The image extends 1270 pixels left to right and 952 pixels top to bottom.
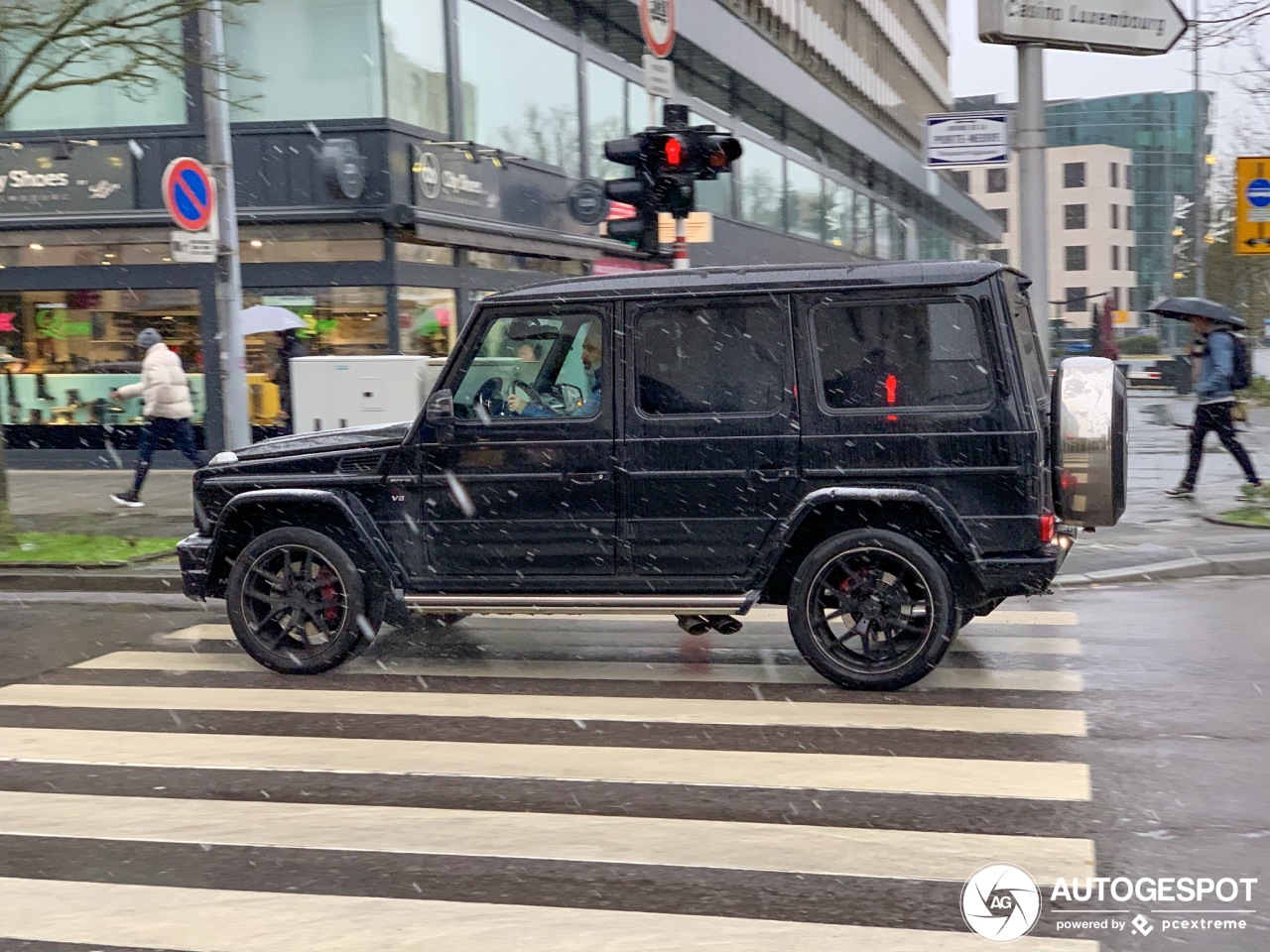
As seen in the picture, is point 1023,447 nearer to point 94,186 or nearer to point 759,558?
point 759,558

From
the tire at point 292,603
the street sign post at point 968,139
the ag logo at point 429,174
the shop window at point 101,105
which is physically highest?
the shop window at point 101,105

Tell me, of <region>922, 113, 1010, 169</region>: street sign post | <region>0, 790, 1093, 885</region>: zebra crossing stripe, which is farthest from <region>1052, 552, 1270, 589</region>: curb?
<region>0, 790, 1093, 885</region>: zebra crossing stripe

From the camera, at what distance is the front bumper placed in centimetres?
767

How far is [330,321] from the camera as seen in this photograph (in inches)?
744

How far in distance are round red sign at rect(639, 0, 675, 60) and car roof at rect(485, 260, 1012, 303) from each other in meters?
4.15

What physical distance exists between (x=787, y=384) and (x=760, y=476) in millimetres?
456

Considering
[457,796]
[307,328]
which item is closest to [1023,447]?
[457,796]

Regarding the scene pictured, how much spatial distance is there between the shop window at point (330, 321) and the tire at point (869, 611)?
12808mm

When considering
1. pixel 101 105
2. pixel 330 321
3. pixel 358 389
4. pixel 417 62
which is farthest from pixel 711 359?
pixel 101 105

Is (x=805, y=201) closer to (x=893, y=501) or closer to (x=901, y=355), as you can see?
(x=901, y=355)

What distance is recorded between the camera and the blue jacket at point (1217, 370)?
12898mm

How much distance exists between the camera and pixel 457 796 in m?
5.27

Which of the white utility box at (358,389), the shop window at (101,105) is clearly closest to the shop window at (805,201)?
the shop window at (101,105)

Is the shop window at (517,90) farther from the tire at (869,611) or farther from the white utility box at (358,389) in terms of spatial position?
the tire at (869,611)
